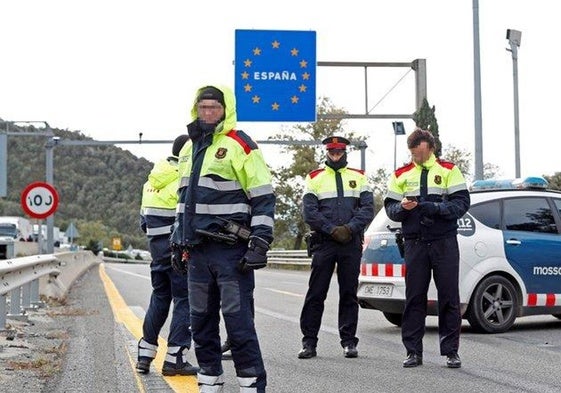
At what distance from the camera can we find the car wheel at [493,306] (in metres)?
11.1

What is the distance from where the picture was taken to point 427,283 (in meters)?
8.91

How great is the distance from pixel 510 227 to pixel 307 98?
1594 centimetres

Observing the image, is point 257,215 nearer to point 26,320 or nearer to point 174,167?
point 174,167

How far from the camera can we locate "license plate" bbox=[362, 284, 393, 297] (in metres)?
11.3

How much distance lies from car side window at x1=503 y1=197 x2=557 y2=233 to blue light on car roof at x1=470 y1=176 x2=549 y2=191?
0.16 meters

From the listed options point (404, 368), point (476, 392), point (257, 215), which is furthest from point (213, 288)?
point (404, 368)

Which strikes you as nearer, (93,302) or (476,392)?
(476,392)

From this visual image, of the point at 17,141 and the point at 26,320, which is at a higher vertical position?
the point at 17,141

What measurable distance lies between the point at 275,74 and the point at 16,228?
3190 centimetres

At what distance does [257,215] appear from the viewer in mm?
5758

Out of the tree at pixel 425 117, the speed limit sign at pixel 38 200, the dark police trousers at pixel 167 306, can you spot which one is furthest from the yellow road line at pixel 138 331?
the tree at pixel 425 117

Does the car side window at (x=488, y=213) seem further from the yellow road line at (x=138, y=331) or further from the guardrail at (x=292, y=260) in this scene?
the guardrail at (x=292, y=260)

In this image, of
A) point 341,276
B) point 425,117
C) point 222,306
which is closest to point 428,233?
point 341,276

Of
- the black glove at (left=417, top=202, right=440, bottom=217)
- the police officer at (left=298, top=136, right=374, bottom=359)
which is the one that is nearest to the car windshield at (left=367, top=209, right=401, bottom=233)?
the police officer at (left=298, top=136, right=374, bottom=359)
